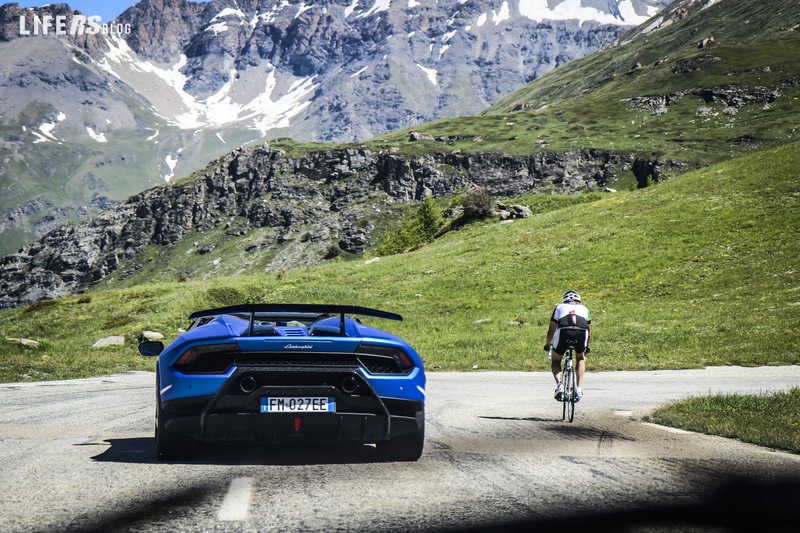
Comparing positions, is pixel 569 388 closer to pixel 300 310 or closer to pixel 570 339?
pixel 570 339

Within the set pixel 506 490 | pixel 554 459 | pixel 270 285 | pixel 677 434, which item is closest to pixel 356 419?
pixel 506 490

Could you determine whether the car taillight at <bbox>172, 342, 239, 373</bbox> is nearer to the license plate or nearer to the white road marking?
the license plate

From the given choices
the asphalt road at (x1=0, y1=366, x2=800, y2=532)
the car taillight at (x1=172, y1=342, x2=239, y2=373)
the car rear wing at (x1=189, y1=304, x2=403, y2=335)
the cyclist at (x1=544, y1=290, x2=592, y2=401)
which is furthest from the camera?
the cyclist at (x1=544, y1=290, x2=592, y2=401)

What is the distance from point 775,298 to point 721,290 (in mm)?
3058

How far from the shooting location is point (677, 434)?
9.02m

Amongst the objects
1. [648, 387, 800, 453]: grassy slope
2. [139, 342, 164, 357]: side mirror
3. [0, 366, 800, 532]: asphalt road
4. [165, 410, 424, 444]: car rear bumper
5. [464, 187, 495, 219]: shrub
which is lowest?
[648, 387, 800, 453]: grassy slope

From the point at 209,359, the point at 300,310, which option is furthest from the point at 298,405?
the point at 300,310

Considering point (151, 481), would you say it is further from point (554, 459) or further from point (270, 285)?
point (270, 285)

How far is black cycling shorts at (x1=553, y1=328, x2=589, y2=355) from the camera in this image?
11.8 metres

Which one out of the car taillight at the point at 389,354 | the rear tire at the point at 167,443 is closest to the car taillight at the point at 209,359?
the rear tire at the point at 167,443

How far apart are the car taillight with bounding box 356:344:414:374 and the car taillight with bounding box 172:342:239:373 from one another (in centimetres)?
119

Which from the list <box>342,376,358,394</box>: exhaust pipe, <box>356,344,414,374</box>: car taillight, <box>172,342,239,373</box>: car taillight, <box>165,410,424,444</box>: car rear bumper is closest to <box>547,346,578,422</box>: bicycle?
<box>356,344,414,374</box>: car taillight

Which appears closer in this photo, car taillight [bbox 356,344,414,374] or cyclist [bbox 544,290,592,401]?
car taillight [bbox 356,344,414,374]

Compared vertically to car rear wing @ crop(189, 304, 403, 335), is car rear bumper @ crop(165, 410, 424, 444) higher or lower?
lower
